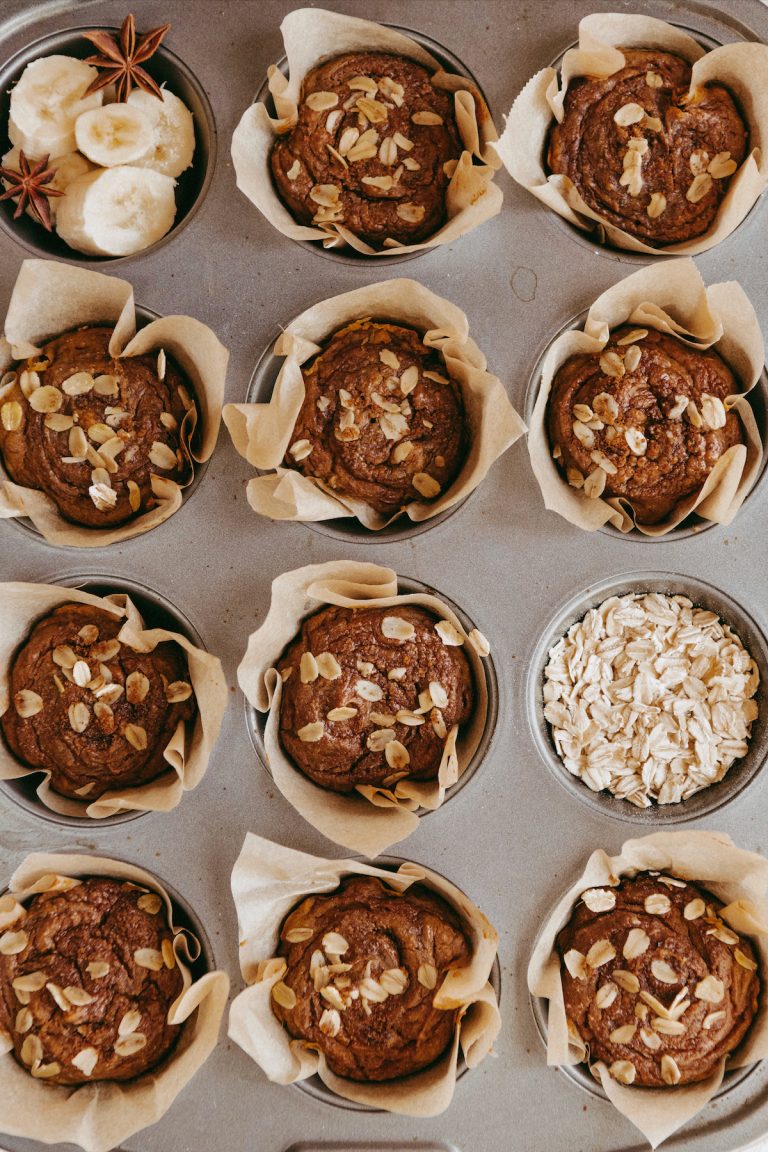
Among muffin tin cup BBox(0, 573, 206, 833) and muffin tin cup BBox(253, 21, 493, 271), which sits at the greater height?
muffin tin cup BBox(253, 21, 493, 271)

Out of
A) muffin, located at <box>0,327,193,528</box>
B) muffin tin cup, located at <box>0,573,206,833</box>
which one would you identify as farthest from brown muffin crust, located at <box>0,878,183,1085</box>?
muffin, located at <box>0,327,193,528</box>

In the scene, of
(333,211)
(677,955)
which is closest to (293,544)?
(333,211)

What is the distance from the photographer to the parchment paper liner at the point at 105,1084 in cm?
204

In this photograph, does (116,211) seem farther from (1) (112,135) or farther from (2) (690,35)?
(2) (690,35)

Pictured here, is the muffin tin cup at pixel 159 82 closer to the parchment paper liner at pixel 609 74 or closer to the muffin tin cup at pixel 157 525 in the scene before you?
the muffin tin cup at pixel 157 525

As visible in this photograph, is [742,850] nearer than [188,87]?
Yes

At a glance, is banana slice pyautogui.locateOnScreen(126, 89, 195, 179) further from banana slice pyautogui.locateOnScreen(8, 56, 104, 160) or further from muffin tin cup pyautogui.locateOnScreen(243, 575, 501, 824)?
muffin tin cup pyautogui.locateOnScreen(243, 575, 501, 824)

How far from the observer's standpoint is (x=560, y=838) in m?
2.20

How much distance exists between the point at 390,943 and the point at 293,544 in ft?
3.14

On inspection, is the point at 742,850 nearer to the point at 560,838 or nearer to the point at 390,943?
the point at 560,838

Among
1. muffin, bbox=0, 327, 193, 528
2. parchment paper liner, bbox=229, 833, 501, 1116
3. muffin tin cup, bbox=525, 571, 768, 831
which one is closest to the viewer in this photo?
parchment paper liner, bbox=229, 833, 501, 1116

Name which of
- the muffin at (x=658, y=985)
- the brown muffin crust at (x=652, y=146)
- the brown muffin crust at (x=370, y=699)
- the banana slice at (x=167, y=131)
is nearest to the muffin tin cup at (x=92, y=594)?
the brown muffin crust at (x=370, y=699)

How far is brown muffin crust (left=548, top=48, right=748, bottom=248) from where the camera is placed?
2119 millimetres

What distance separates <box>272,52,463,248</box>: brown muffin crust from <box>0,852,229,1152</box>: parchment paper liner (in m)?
1.65
